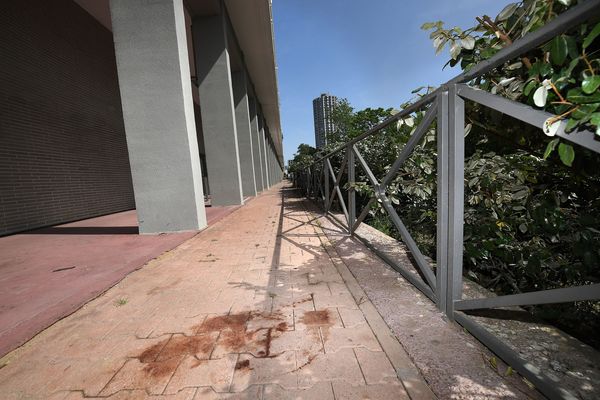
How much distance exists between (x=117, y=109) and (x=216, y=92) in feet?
11.1

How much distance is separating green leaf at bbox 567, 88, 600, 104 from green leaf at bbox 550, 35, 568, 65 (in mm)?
136

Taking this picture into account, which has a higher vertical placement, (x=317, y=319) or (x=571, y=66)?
(x=571, y=66)

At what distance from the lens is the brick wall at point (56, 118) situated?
502 centimetres

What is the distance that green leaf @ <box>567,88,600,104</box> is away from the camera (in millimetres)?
824

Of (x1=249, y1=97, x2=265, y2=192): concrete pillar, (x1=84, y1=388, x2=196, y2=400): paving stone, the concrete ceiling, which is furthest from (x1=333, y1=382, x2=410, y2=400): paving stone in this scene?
(x1=249, y1=97, x2=265, y2=192): concrete pillar

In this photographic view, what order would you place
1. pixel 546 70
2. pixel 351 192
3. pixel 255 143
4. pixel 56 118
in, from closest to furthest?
pixel 546 70 → pixel 351 192 → pixel 56 118 → pixel 255 143

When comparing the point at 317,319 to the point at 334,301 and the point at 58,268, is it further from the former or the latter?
the point at 58,268

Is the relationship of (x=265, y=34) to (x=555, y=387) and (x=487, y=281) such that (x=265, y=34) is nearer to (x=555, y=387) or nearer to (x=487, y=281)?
(x=487, y=281)

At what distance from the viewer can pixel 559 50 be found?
0.94 metres

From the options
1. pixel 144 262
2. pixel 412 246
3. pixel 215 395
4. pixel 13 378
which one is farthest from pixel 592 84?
pixel 144 262

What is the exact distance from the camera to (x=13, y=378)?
4.37ft

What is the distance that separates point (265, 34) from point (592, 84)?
10373 mm

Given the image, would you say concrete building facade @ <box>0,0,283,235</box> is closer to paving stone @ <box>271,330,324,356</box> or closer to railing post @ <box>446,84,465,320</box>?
paving stone @ <box>271,330,324,356</box>

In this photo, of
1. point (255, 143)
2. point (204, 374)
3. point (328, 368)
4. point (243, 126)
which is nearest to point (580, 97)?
point (328, 368)
